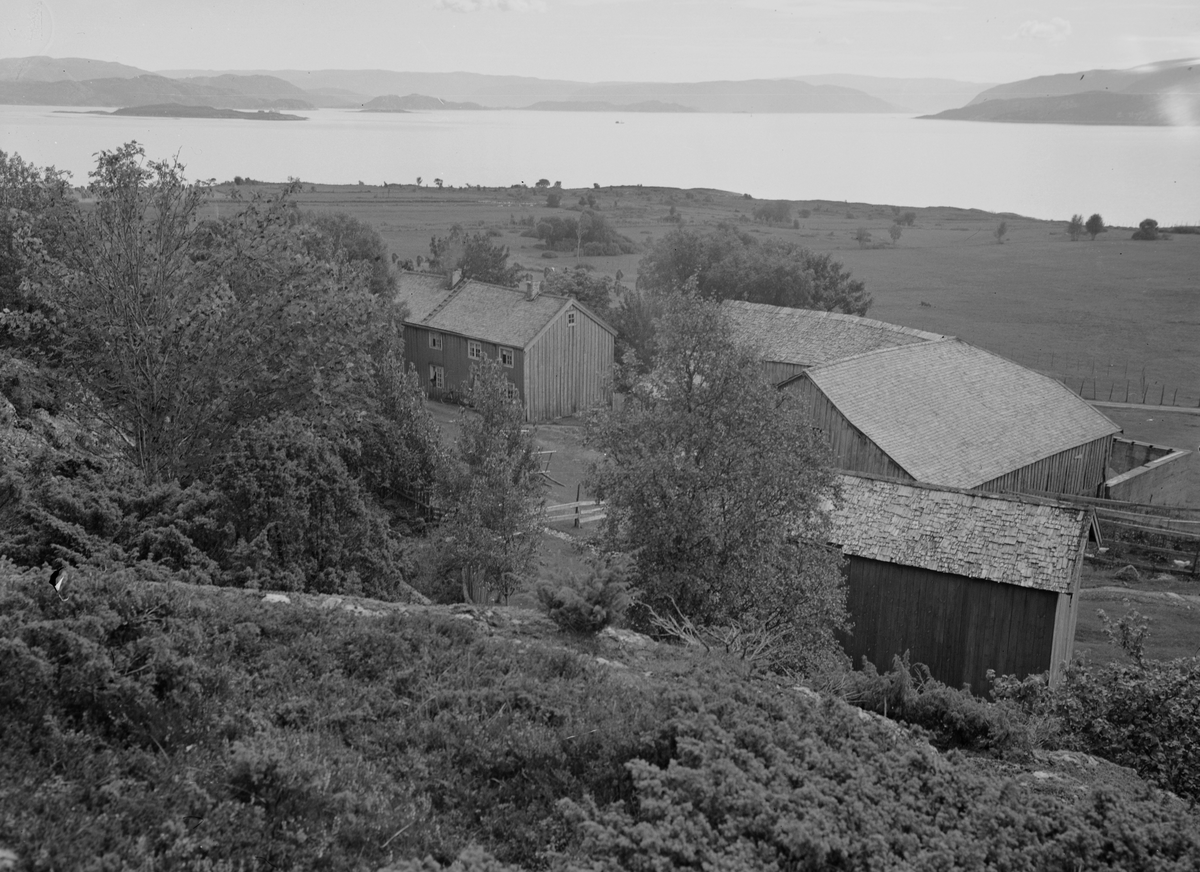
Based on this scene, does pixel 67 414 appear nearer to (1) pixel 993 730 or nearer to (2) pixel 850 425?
(1) pixel 993 730

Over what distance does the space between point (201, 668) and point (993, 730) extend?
8.76 metres

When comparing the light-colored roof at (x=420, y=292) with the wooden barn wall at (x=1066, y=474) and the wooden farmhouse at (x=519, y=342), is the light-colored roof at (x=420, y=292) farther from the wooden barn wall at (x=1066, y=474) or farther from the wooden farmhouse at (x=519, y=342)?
the wooden barn wall at (x=1066, y=474)

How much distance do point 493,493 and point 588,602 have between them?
1107 centimetres

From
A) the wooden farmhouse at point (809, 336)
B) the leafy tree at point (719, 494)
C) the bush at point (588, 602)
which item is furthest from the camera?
the wooden farmhouse at point (809, 336)

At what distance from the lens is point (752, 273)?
203ft

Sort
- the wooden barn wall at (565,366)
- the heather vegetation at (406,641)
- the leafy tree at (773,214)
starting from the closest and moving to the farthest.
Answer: the heather vegetation at (406,641), the wooden barn wall at (565,366), the leafy tree at (773,214)

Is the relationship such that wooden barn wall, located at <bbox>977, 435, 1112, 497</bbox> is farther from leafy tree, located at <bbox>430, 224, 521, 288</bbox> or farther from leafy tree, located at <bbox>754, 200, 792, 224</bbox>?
leafy tree, located at <bbox>754, 200, 792, 224</bbox>

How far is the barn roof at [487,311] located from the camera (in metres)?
48.8

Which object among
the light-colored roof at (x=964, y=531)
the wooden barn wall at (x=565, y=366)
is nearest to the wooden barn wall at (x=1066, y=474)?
the light-colored roof at (x=964, y=531)

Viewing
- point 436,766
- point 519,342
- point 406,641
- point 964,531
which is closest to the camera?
point 436,766

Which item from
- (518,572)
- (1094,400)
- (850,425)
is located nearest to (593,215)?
(1094,400)

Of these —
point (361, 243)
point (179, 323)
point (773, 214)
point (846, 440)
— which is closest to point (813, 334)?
point (846, 440)

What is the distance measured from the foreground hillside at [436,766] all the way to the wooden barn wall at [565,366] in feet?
125

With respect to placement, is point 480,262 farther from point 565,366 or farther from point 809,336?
point 809,336
